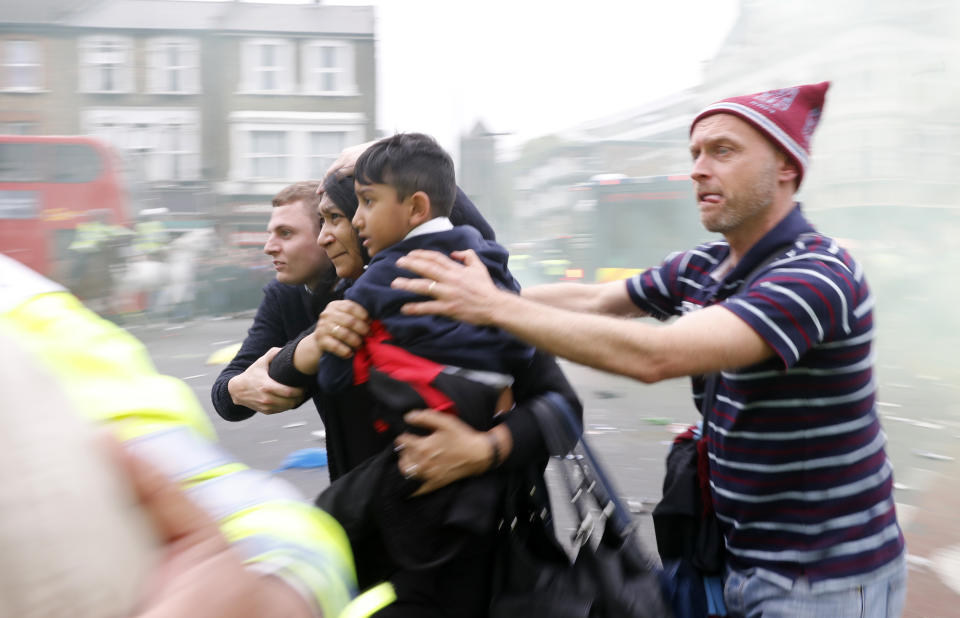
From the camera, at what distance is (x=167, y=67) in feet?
82.8

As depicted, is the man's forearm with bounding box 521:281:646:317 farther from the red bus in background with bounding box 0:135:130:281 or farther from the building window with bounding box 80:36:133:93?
the building window with bounding box 80:36:133:93

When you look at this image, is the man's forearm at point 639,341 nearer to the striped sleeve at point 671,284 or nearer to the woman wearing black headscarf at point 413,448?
the woman wearing black headscarf at point 413,448

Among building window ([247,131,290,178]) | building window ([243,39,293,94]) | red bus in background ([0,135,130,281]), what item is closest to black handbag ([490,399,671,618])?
red bus in background ([0,135,130,281])

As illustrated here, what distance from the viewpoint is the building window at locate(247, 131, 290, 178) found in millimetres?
25938

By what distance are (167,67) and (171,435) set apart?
87.4 ft

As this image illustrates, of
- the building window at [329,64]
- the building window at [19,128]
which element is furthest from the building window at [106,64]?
the building window at [329,64]

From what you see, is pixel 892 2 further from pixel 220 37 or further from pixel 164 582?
pixel 220 37

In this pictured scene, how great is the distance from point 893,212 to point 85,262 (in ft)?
43.8

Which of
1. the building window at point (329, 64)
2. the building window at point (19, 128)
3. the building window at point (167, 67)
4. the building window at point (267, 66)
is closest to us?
the building window at point (19, 128)

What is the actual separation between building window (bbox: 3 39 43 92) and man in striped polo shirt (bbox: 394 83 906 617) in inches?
1015

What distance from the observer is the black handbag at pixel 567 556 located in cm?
170

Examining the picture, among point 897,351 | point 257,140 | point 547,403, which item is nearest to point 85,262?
point 257,140

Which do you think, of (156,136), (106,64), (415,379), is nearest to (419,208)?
(415,379)

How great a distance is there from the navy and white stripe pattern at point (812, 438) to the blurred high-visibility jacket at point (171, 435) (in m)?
0.92
